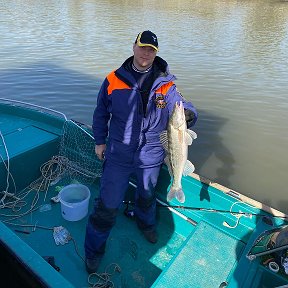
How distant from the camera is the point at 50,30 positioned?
21.6m

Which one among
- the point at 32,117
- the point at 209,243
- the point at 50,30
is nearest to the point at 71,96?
the point at 32,117

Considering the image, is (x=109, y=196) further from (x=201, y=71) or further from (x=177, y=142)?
(x=201, y=71)

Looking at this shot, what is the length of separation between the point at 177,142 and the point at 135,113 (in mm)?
644

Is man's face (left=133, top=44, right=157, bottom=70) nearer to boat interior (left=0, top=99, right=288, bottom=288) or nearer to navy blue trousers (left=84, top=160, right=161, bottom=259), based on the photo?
navy blue trousers (left=84, top=160, right=161, bottom=259)

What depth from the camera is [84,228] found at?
4.71 meters

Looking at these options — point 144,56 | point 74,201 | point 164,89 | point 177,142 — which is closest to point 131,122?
point 164,89

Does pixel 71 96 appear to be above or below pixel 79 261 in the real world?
below

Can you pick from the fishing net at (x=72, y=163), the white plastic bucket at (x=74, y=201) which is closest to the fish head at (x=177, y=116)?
the white plastic bucket at (x=74, y=201)

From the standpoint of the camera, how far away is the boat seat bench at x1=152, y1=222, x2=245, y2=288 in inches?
134

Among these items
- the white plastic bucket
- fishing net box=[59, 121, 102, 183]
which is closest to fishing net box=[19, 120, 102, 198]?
fishing net box=[59, 121, 102, 183]

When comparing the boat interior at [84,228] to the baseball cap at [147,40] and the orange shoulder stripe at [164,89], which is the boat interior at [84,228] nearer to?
the orange shoulder stripe at [164,89]

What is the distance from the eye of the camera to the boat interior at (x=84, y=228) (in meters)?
3.30

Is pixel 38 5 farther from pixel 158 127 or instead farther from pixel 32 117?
pixel 158 127

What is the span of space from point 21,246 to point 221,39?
20.7m
